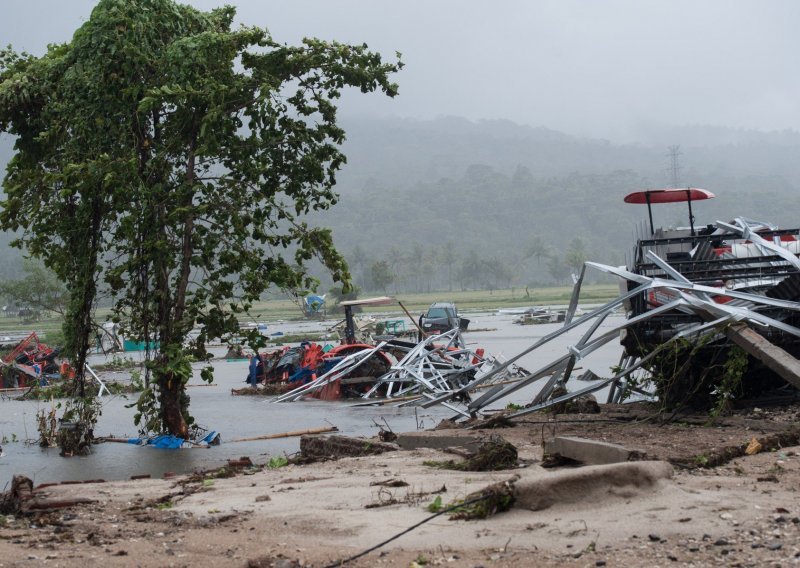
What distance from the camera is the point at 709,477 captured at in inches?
325

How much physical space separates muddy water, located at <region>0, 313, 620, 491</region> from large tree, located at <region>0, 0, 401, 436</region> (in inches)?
43.0

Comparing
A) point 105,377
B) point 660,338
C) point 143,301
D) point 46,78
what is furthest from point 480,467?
point 105,377

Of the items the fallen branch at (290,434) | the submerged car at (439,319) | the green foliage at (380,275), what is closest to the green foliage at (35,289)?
the submerged car at (439,319)

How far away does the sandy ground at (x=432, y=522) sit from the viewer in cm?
631

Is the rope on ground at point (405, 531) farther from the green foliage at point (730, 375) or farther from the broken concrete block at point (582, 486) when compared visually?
the green foliage at point (730, 375)

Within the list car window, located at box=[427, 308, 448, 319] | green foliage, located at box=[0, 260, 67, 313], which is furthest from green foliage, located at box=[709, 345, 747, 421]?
green foliage, located at box=[0, 260, 67, 313]

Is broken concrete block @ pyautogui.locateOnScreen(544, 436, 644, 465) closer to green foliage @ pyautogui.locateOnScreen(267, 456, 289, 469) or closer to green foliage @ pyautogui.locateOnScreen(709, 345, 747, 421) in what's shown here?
green foliage @ pyautogui.locateOnScreen(709, 345, 747, 421)

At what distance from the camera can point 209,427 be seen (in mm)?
19703

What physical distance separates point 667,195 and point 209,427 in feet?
31.3

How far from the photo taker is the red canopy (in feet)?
52.7

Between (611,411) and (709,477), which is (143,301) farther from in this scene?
(709,477)

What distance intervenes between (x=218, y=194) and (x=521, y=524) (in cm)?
984

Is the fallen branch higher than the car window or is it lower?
lower

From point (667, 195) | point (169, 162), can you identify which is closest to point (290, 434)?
point (169, 162)
